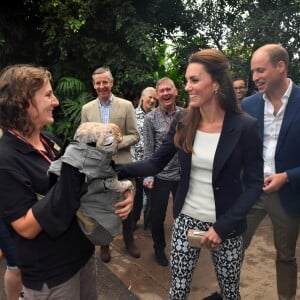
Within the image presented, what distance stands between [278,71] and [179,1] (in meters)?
7.08

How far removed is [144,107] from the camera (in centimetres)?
531

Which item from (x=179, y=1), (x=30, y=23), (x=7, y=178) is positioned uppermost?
(x=179, y=1)

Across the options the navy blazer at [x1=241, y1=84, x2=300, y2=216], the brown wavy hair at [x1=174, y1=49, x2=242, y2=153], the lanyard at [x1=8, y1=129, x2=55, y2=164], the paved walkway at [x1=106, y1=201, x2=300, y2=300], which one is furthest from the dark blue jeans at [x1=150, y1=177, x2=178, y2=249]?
the lanyard at [x1=8, y1=129, x2=55, y2=164]

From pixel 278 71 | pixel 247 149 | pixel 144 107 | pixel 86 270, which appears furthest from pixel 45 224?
pixel 144 107

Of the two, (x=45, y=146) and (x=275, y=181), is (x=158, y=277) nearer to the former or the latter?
(x=275, y=181)

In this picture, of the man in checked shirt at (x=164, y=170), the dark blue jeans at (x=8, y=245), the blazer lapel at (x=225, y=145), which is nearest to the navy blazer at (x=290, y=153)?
the blazer lapel at (x=225, y=145)

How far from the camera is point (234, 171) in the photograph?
7.24ft

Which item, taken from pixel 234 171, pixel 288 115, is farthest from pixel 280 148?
pixel 234 171

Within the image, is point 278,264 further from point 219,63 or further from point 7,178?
point 7,178

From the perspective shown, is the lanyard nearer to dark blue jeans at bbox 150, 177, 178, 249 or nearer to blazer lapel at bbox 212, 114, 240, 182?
blazer lapel at bbox 212, 114, 240, 182

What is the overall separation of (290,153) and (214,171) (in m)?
0.82

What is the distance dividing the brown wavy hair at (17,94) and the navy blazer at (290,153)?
176 cm

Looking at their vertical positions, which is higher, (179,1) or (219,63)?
(179,1)

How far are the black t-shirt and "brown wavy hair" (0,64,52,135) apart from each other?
0.23 feet
